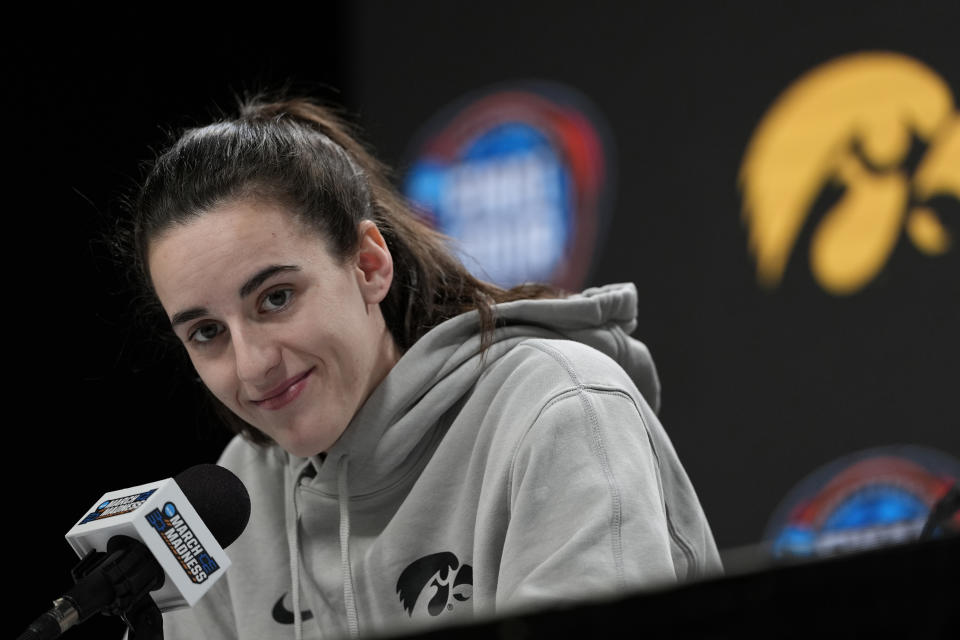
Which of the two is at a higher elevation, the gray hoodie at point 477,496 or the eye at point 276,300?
the eye at point 276,300

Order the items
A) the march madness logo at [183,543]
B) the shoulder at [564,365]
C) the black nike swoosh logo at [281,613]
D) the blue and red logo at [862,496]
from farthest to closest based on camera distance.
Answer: the blue and red logo at [862,496] < the black nike swoosh logo at [281,613] < the shoulder at [564,365] < the march madness logo at [183,543]

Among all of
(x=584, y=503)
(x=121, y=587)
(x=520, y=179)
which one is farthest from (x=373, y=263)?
(x=520, y=179)

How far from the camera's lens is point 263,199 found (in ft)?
4.60

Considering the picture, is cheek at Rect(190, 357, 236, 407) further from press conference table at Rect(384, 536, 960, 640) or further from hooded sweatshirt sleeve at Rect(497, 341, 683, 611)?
press conference table at Rect(384, 536, 960, 640)

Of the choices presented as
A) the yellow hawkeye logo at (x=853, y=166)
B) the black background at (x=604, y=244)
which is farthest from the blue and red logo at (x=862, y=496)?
the yellow hawkeye logo at (x=853, y=166)

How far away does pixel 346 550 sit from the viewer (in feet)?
4.83

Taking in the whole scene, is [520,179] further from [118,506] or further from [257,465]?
[118,506]

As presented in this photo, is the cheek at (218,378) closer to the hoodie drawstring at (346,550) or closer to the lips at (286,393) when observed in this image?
the lips at (286,393)

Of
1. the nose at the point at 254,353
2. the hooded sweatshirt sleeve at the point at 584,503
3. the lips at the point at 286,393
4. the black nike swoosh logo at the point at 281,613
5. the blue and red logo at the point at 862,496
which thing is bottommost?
the blue and red logo at the point at 862,496

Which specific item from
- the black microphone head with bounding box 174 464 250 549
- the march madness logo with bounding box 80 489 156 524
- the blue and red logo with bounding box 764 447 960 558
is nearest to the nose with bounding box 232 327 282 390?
the black microphone head with bounding box 174 464 250 549

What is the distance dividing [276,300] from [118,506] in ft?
1.14

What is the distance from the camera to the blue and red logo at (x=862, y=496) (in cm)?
239

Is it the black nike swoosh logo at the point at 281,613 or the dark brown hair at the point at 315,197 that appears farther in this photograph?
the black nike swoosh logo at the point at 281,613

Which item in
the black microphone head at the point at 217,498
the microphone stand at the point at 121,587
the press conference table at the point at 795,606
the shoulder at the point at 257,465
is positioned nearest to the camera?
the press conference table at the point at 795,606
